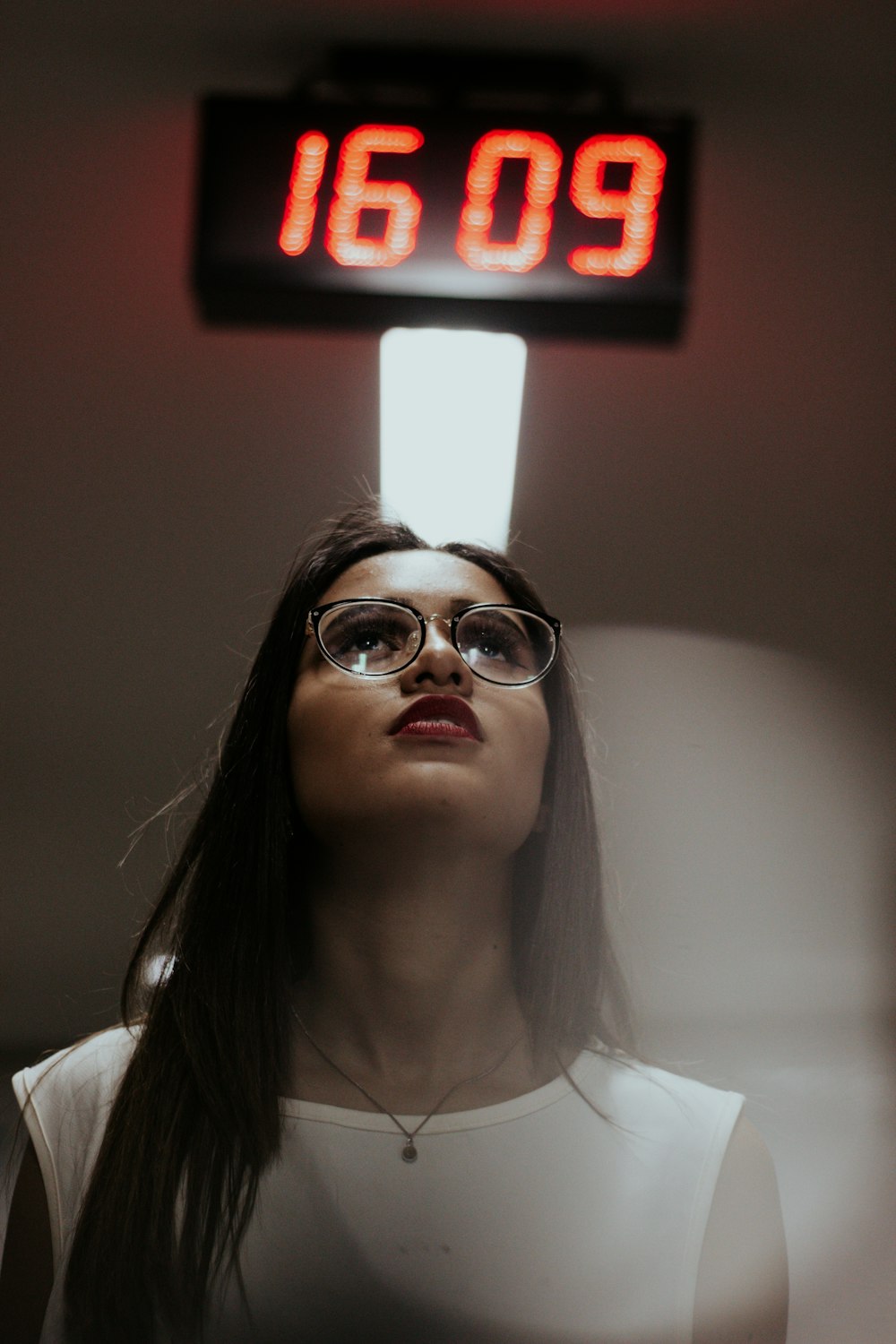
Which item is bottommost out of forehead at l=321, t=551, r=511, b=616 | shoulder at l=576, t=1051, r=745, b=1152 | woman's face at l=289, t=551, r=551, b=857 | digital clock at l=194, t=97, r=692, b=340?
shoulder at l=576, t=1051, r=745, b=1152

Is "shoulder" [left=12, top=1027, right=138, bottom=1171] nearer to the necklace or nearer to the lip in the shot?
the necklace

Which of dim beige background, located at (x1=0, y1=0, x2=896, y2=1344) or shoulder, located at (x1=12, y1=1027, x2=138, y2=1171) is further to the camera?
dim beige background, located at (x1=0, y1=0, x2=896, y2=1344)

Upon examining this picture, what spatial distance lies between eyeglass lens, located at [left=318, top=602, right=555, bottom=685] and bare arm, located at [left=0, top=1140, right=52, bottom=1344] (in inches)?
15.6

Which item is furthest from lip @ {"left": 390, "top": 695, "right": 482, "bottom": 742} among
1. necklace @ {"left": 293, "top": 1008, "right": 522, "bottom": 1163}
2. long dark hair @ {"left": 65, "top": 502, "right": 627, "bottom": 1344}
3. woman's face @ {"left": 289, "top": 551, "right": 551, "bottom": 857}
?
necklace @ {"left": 293, "top": 1008, "right": 522, "bottom": 1163}

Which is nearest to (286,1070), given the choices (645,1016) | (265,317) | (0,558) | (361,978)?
(361,978)

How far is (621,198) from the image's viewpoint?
0.88 metres

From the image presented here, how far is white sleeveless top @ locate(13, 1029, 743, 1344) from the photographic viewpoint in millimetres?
664

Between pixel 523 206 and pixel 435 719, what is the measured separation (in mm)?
430

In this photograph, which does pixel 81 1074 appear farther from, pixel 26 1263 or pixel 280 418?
pixel 280 418

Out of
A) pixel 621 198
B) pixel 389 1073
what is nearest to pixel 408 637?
pixel 389 1073

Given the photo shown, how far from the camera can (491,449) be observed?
87 centimetres

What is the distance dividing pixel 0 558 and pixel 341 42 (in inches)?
20.5

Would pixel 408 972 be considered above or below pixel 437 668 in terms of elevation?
below

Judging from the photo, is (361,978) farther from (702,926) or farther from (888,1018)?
(888,1018)
